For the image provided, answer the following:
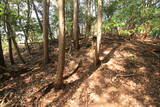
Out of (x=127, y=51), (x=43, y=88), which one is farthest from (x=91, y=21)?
(x=43, y=88)

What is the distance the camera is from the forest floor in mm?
4691

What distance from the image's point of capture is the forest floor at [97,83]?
4691 mm

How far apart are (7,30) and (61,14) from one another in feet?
22.5

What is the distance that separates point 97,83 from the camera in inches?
215

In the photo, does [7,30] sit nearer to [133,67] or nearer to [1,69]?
[1,69]

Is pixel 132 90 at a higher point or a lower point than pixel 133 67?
lower

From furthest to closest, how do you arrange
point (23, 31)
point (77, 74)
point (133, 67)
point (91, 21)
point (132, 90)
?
point (91, 21)
point (23, 31)
point (77, 74)
point (133, 67)
point (132, 90)

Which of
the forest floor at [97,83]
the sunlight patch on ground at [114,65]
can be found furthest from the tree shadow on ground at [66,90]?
the sunlight patch on ground at [114,65]

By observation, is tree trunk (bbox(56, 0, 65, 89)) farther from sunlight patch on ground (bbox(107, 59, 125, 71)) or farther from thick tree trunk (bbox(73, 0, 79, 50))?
thick tree trunk (bbox(73, 0, 79, 50))

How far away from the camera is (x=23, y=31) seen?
1070 cm

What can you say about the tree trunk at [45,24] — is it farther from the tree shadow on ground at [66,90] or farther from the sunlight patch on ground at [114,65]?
the sunlight patch on ground at [114,65]

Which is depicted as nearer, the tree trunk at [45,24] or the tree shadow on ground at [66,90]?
the tree shadow on ground at [66,90]

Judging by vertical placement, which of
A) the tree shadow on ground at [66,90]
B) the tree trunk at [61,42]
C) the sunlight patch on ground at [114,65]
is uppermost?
the tree trunk at [61,42]

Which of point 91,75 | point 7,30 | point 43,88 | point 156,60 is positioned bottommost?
point 43,88
